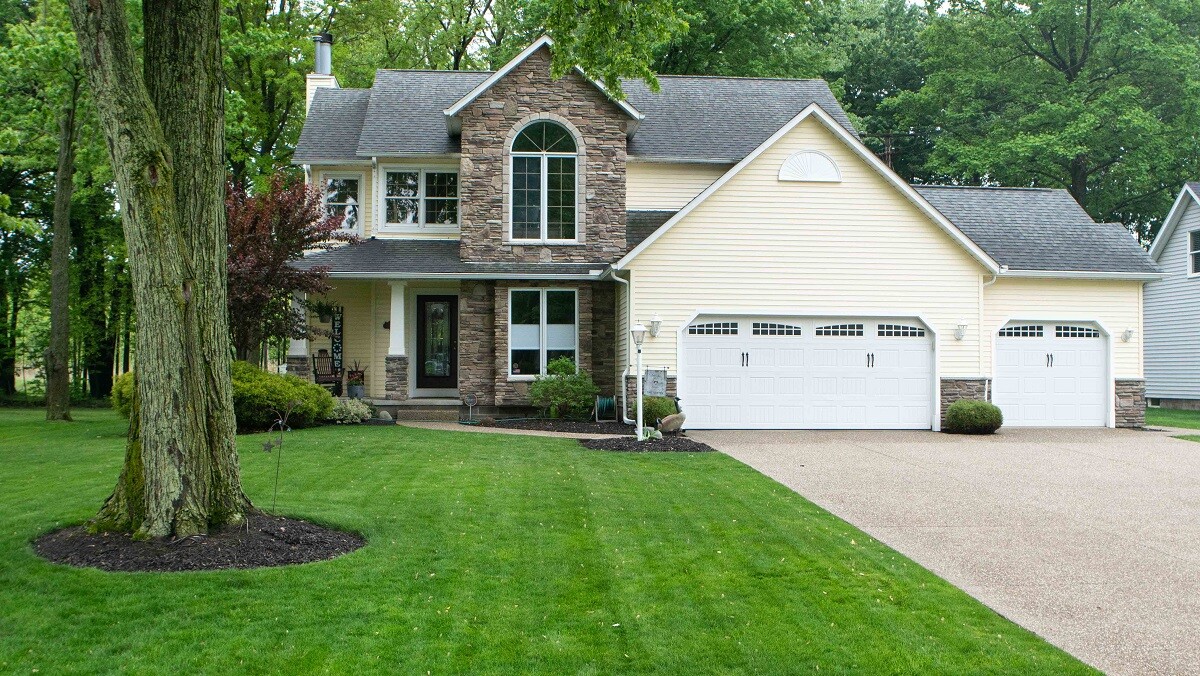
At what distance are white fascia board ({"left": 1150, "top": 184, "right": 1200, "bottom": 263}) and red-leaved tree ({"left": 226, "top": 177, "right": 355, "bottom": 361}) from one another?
77.3 feet

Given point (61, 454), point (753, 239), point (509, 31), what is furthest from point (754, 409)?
point (509, 31)

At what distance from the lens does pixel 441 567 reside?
691cm

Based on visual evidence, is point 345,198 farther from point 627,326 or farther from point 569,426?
point 569,426

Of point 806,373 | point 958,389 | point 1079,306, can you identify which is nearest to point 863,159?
point 806,373

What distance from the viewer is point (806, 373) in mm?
18438

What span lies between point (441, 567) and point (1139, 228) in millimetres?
38220

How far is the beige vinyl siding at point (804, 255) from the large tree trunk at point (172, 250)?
11.1 meters

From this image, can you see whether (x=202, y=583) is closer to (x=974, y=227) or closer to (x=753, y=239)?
(x=753, y=239)

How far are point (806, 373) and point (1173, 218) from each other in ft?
53.8

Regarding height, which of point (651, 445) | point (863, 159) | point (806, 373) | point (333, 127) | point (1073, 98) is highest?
point (1073, 98)

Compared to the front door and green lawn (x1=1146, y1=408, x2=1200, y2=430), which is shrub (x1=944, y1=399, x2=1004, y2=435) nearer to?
A: green lawn (x1=1146, y1=408, x2=1200, y2=430)

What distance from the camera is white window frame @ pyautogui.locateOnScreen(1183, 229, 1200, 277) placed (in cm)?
2709

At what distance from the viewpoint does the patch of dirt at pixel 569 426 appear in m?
17.1

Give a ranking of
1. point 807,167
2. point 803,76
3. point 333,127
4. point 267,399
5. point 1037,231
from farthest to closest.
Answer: point 803,76, point 333,127, point 1037,231, point 807,167, point 267,399
